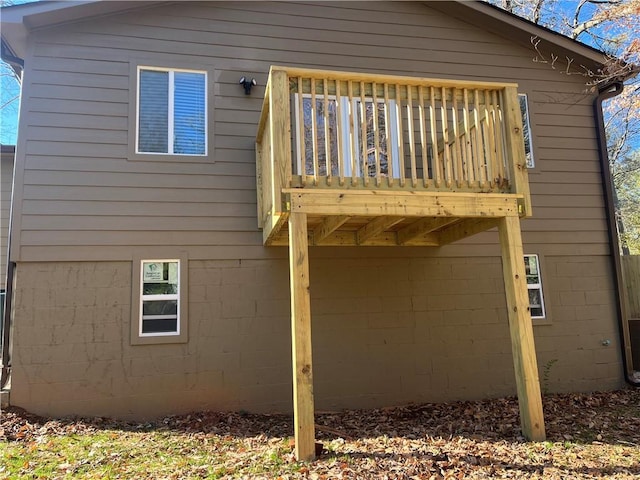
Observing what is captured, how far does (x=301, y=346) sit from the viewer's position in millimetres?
4043

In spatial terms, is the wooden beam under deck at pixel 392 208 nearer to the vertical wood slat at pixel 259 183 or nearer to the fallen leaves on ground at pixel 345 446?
the vertical wood slat at pixel 259 183

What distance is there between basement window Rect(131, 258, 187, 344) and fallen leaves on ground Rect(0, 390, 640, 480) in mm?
1010

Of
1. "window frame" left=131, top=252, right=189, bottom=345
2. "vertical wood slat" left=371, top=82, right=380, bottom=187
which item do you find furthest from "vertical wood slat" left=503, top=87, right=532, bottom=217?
"window frame" left=131, top=252, right=189, bottom=345

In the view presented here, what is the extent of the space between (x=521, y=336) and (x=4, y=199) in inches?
426

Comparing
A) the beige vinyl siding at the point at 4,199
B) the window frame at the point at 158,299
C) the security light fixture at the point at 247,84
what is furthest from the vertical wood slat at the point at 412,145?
the beige vinyl siding at the point at 4,199

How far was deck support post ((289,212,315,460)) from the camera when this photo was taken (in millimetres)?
3949

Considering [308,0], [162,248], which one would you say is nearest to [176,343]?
[162,248]

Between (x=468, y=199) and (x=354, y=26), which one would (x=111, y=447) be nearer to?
(x=468, y=199)

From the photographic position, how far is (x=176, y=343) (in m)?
5.84

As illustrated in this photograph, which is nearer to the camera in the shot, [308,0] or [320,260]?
[320,260]

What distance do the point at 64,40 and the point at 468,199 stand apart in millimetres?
5488

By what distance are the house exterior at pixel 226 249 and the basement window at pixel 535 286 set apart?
0.11 feet

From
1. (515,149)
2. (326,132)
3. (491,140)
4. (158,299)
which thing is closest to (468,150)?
(491,140)

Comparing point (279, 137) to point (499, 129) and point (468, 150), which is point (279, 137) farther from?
point (499, 129)
